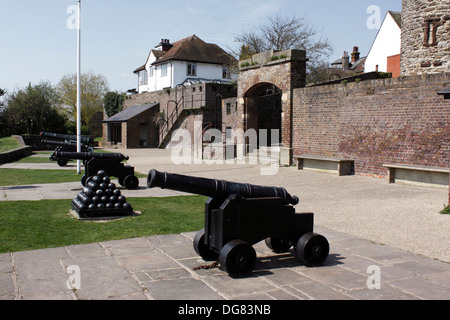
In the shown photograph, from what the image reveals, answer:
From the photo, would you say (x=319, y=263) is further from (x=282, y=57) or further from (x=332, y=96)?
(x=282, y=57)

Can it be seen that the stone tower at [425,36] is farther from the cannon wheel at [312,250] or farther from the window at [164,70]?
the window at [164,70]

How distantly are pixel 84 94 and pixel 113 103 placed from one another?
1239cm

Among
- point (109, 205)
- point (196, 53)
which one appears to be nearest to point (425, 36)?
point (109, 205)

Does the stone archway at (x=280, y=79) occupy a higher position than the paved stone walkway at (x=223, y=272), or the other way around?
the stone archway at (x=280, y=79)

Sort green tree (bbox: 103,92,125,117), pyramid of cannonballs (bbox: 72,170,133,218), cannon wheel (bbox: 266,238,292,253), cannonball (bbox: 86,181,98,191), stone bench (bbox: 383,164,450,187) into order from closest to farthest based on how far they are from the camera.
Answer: cannon wheel (bbox: 266,238,292,253)
pyramid of cannonballs (bbox: 72,170,133,218)
cannonball (bbox: 86,181,98,191)
stone bench (bbox: 383,164,450,187)
green tree (bbox: 103,92,125,117)

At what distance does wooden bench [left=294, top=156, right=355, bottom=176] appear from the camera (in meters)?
14.4

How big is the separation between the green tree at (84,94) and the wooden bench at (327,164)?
4221 cm

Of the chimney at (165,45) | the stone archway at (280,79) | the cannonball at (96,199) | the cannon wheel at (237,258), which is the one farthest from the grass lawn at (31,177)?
the chimney at (165,45)

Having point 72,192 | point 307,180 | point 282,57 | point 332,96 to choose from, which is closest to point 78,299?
point 72,192

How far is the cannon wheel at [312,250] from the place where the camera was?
4.87 m

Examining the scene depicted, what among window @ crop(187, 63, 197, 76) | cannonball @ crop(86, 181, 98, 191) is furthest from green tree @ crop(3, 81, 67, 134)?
cannonball @ crop(86, 181, 98, 191)

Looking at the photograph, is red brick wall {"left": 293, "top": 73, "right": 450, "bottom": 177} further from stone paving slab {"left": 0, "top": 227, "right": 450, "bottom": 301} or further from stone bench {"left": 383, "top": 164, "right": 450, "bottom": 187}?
stone paving slab {"left": 0, "top": 227, "right": 450, "bottom": 301}

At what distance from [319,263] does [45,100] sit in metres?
40.2

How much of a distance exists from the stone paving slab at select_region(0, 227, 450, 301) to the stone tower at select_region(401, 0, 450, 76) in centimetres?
1545
